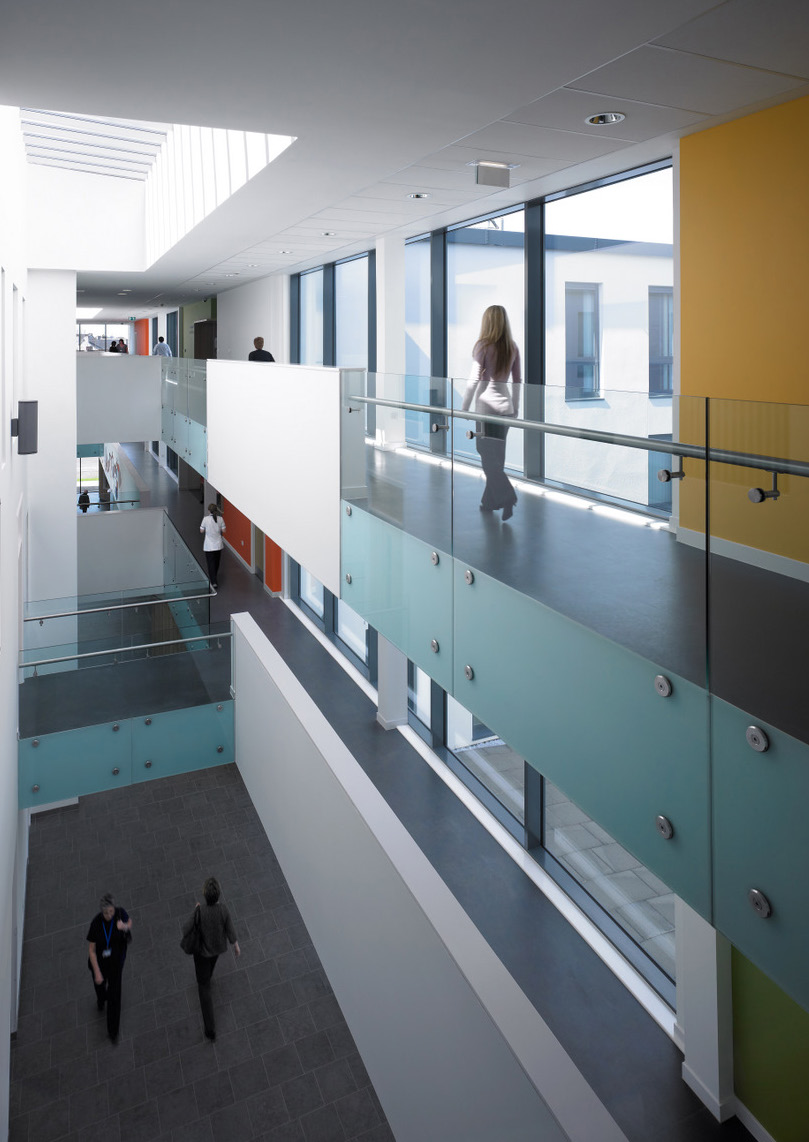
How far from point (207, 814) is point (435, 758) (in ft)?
9.74

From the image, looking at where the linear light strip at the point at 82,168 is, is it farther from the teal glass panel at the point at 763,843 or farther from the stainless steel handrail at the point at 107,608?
the teal glass panel at the point at 763,843

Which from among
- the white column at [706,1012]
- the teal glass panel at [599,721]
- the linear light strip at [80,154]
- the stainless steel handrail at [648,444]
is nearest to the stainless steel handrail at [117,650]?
the stainless steel handrail at [648,444]

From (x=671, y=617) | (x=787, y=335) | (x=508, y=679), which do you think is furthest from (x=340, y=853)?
(x=787, y=335)

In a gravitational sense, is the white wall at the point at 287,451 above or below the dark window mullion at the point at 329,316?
below

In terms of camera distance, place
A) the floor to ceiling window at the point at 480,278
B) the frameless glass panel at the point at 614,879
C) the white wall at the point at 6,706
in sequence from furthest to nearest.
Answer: the floor to ceiling window at the point at 480,278, the frameless glass panel at the point at 614,879, the white wall at the point at 6,706

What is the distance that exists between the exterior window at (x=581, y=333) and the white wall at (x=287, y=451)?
2.28m

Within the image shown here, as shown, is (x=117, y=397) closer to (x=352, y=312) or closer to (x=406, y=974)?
(x=352, y=312)

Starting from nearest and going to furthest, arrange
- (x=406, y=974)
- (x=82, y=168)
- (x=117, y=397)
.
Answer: (x=406, y=974) → (x=82, y=168) → (x=117, y=397)

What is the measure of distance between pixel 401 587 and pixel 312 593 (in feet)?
34.2

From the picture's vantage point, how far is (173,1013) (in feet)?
23.9

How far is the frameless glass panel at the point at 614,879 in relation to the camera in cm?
741

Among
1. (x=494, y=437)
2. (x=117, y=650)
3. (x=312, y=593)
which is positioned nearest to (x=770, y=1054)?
(x=494, y=437)

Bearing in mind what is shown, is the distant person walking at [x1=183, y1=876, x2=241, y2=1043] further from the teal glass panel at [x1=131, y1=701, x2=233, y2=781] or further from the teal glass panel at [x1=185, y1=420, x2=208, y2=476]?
the teal glass panel at [x1=185, y1=420, x2=208, y2=476]

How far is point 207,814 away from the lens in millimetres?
10227
